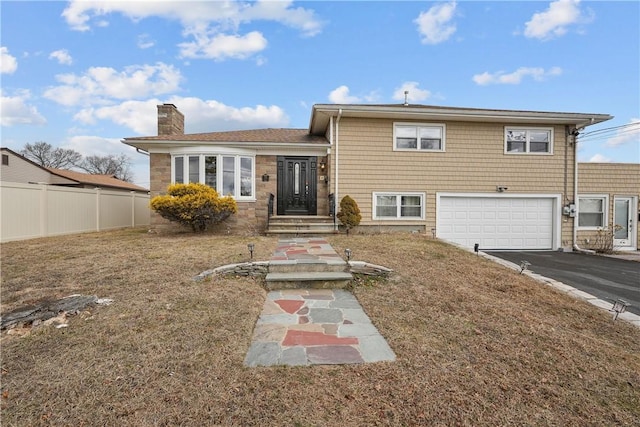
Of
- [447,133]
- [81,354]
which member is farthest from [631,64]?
[81,354]

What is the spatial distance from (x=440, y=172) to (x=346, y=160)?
3267mm

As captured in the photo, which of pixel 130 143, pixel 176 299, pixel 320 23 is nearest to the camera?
pixel 176 299

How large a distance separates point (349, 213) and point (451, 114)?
4616 millimetres

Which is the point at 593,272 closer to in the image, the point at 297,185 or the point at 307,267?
the point at 307,267

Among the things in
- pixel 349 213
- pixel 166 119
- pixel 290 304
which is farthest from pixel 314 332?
pixel 166 119

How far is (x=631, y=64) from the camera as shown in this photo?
10.6 meters

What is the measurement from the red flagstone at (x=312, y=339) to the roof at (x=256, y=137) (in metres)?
7.78

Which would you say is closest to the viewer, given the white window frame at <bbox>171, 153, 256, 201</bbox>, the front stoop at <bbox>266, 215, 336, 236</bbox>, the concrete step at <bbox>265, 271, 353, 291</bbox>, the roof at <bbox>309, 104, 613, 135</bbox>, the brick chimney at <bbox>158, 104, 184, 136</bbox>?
the concrete step at <bbox>265, 271, 353, 291</bbox>

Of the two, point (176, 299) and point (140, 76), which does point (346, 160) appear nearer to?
point (176, 299)

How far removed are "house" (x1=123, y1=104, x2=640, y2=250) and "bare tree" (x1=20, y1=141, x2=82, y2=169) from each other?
122ft

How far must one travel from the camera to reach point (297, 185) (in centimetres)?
1047

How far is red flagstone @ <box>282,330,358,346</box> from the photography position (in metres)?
2.90

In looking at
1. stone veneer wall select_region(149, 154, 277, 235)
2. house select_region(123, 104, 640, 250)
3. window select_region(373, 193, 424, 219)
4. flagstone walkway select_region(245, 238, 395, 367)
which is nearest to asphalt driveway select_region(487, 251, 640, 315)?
house select_region(123, 104, 640, 250)

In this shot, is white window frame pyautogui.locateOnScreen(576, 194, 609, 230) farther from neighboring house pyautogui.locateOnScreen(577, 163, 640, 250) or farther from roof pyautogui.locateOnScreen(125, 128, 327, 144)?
roof pyautogui.locateOnScreen(125, 128, 327, 144)
